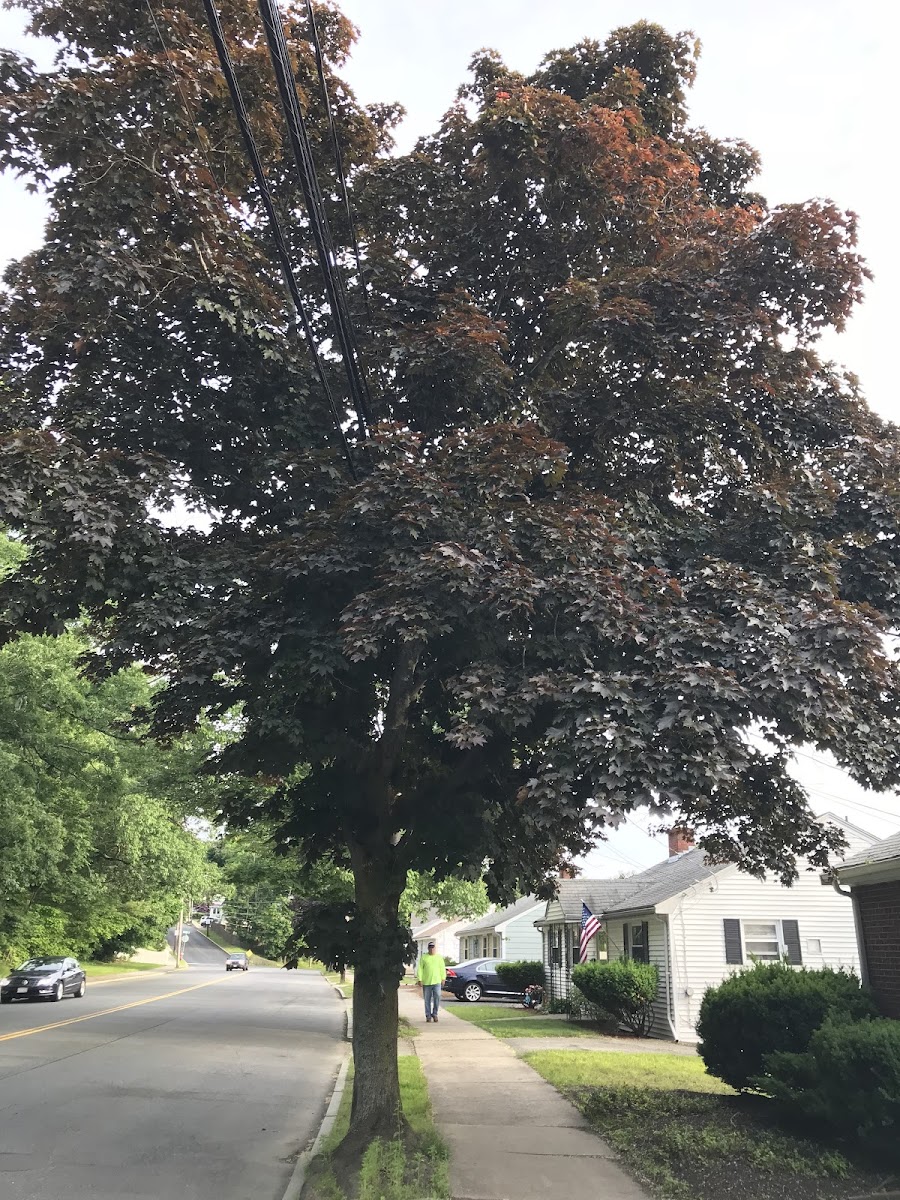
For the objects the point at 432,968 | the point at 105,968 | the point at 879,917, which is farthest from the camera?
the point at 105,968

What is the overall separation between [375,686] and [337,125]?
18.9 ft

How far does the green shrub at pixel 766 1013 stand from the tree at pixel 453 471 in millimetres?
1283

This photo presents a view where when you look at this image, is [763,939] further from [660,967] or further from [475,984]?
[475,984]

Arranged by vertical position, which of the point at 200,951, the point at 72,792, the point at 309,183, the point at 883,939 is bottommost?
the point at 200,951

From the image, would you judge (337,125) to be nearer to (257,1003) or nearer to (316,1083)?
(316,1083)

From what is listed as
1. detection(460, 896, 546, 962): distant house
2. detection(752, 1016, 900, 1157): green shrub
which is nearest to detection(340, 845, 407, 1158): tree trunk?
detection(752, 1016, 900, 1157): green shrub

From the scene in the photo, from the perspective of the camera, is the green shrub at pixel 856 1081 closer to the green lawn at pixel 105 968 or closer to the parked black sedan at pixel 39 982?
the parked black sedan at pixel 39 982

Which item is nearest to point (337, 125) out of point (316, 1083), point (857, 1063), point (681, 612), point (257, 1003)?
point (681, 612)

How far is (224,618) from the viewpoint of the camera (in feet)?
22.8

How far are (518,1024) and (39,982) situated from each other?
13.2m

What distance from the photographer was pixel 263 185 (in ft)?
19.2

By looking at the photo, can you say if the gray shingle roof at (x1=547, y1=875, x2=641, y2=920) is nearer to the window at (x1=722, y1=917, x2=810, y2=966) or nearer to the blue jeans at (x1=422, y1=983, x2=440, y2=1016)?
the window at (x1=722, y1=917, x2=810, y2=966)

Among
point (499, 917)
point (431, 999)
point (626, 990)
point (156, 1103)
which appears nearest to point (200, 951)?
point (499, 917)

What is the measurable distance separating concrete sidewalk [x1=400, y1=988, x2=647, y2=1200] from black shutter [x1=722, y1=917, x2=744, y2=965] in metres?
7.22
